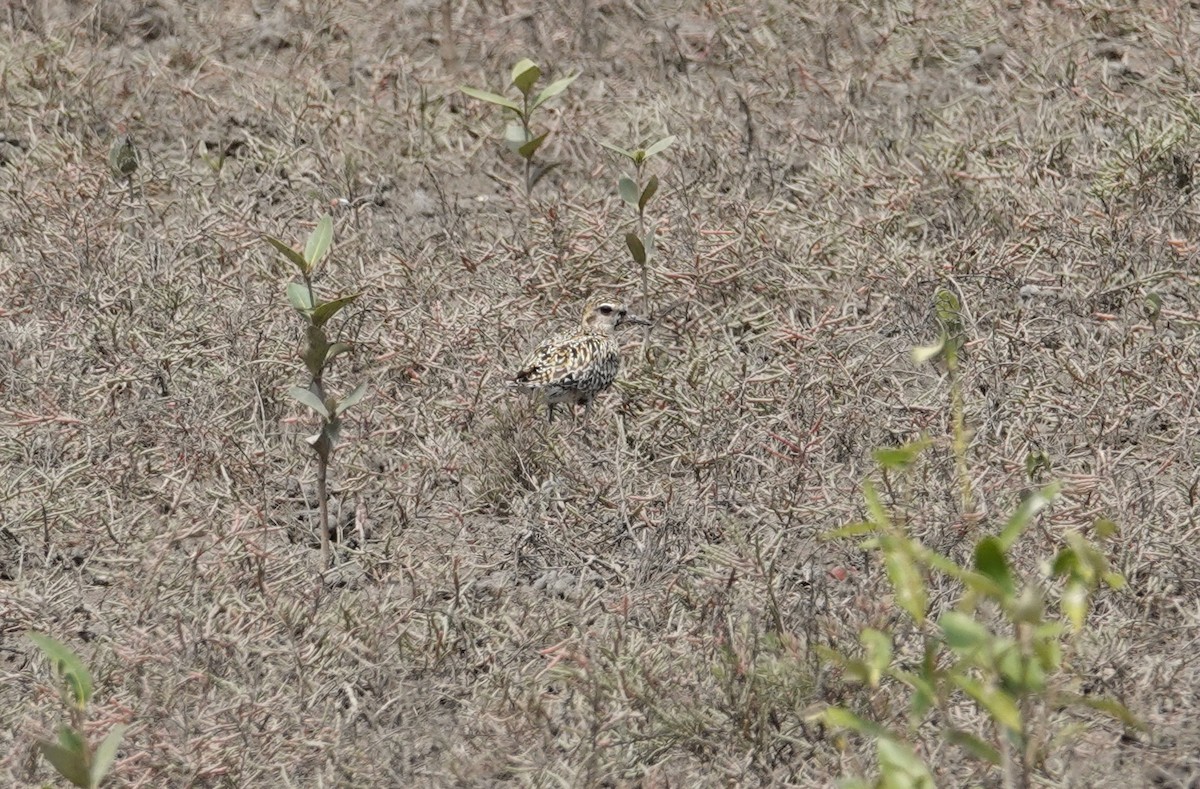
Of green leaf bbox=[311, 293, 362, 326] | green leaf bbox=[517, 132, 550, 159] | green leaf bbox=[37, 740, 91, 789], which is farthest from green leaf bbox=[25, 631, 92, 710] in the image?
green leaf bbox=[517, 132, 550, 159]

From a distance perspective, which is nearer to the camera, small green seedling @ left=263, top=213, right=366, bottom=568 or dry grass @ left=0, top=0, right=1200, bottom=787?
dry grass @ left=0, top=0, right=1200, bottom=787

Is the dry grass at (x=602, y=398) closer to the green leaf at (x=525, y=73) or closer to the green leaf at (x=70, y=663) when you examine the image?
the green leaf at (x=70, y=663)

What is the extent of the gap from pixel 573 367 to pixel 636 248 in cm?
77

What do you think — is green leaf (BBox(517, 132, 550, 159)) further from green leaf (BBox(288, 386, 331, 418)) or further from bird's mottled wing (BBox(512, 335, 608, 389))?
green leaf (BBox(288, 386, 331, 418))

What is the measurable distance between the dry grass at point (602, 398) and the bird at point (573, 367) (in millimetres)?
149

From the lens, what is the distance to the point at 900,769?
371cm

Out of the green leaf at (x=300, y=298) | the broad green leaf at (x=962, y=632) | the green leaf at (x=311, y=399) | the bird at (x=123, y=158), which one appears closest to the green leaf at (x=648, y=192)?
the green leaf at (x=300, y=298)

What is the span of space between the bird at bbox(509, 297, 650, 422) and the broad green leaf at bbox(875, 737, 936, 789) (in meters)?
3.13

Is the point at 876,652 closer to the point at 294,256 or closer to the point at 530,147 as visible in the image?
the point at 294,256

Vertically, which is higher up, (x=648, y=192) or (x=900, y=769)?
(x=900, y=769)

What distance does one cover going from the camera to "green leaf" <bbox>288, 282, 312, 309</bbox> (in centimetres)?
563

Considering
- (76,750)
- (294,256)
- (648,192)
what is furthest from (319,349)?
(648,192)

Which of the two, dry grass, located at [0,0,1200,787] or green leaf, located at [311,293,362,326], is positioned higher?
green leaf, located at [311,293,362,326]

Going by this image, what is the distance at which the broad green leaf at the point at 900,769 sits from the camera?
3643 mm
